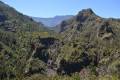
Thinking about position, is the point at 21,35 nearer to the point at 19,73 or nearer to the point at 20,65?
the point at 20,65

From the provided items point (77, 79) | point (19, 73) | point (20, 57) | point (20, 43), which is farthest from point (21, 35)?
point (77, 79)

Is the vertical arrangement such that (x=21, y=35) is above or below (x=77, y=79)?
above

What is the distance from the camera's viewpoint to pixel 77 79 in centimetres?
17625

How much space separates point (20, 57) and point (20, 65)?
11368mm

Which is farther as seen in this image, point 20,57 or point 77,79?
point 77,79

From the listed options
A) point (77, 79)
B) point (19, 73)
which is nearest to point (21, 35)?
point (19, 73)

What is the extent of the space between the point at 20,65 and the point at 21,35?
3126cm

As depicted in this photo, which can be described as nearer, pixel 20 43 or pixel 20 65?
pixel 20 65

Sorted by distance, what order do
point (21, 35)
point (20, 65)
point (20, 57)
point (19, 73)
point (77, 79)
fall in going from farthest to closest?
point (77, 79) < point (21, 35) < point (20, 57) < point (20, 65) < point (19, 73)

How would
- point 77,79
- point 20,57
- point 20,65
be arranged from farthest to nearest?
point 77,79 < point 20,57 < point 20,65

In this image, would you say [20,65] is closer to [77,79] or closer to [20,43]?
[20,43]

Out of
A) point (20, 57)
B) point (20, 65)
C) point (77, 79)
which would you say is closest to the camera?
A: point (20, 65)

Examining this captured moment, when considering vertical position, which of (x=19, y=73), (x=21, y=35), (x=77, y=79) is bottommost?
(x=77, y=79)

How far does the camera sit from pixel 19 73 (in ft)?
315
